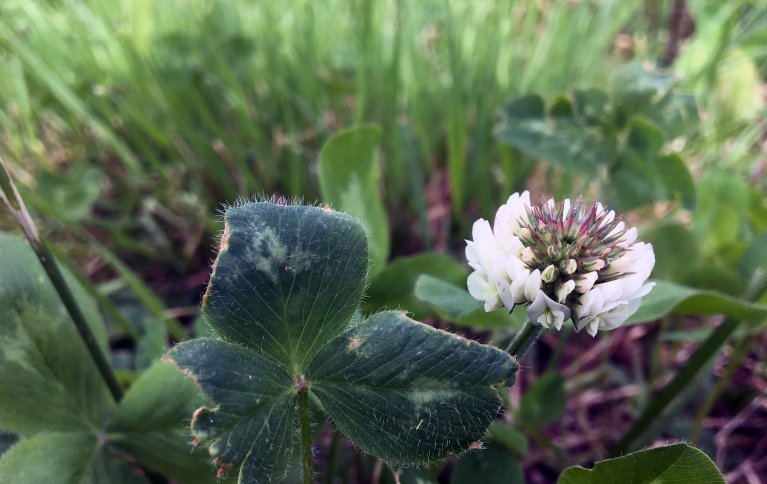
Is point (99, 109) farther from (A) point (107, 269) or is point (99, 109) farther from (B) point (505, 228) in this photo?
(B) point (505, 228)

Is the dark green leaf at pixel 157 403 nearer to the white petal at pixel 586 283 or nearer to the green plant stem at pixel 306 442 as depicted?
the green plant stem at pixel 306 442

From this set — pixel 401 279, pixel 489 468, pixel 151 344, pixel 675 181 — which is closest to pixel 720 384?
pixel 675 181

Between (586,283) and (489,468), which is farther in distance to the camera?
(489,468)

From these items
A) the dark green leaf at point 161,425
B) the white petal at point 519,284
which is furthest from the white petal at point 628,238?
the dark green leaf at point 161,425

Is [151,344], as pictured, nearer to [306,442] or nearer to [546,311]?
[306,442]

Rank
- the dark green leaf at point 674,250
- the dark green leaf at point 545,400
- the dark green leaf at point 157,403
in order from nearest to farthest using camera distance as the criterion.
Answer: the dark green leaf at point 157,403 < the dark green leaf at point 545,400 < the dark green leaf at point 674,250

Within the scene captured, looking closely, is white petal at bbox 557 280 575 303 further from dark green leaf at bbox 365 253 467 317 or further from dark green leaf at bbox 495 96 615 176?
dark green leaf at bbox 495 96 615 176

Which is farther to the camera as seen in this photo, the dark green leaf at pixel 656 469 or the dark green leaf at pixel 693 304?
the dark green leaf at pixel 693 304
